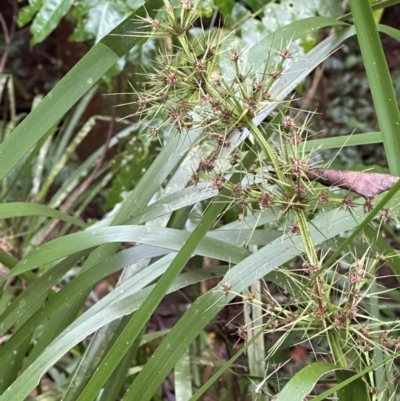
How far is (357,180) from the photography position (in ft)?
1.02

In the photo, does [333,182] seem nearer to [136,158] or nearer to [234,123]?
[234,123]

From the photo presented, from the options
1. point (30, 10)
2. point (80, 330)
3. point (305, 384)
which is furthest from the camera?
point (30, 10)

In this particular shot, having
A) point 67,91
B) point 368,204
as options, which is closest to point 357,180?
point 368,204

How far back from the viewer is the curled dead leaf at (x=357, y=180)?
308 millimetres

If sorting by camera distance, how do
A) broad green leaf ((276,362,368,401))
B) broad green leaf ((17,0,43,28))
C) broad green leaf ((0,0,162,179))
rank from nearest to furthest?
broad green leaf ((276,362,368,401))
broad green leaf ((0,0,162,179))
broad green leaf ((17,0,43,28))

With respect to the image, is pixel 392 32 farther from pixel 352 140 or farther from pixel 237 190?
pixel 237 190

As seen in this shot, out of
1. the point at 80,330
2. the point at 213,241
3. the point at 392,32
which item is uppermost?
the point at 392,32

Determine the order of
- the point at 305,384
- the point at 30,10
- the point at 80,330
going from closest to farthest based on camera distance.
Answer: the point at 305,384
the point at 80,330
the point at 30,10

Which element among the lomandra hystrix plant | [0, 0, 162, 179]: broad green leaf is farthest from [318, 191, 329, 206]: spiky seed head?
[0, 0, 162, 179]: broad green leaf

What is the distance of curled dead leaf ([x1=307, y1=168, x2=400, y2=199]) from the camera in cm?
31

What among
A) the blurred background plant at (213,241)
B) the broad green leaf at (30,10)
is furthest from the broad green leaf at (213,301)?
the broad green leaf at (30,10)

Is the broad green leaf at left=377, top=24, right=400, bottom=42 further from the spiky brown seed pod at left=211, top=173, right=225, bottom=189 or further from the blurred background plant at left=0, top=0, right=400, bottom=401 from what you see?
the spiky brown seed pod at left=211, top=173, right=225, bottom=189

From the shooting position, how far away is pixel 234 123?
1.05ft

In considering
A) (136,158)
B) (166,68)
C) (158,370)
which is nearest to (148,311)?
(158,370)
